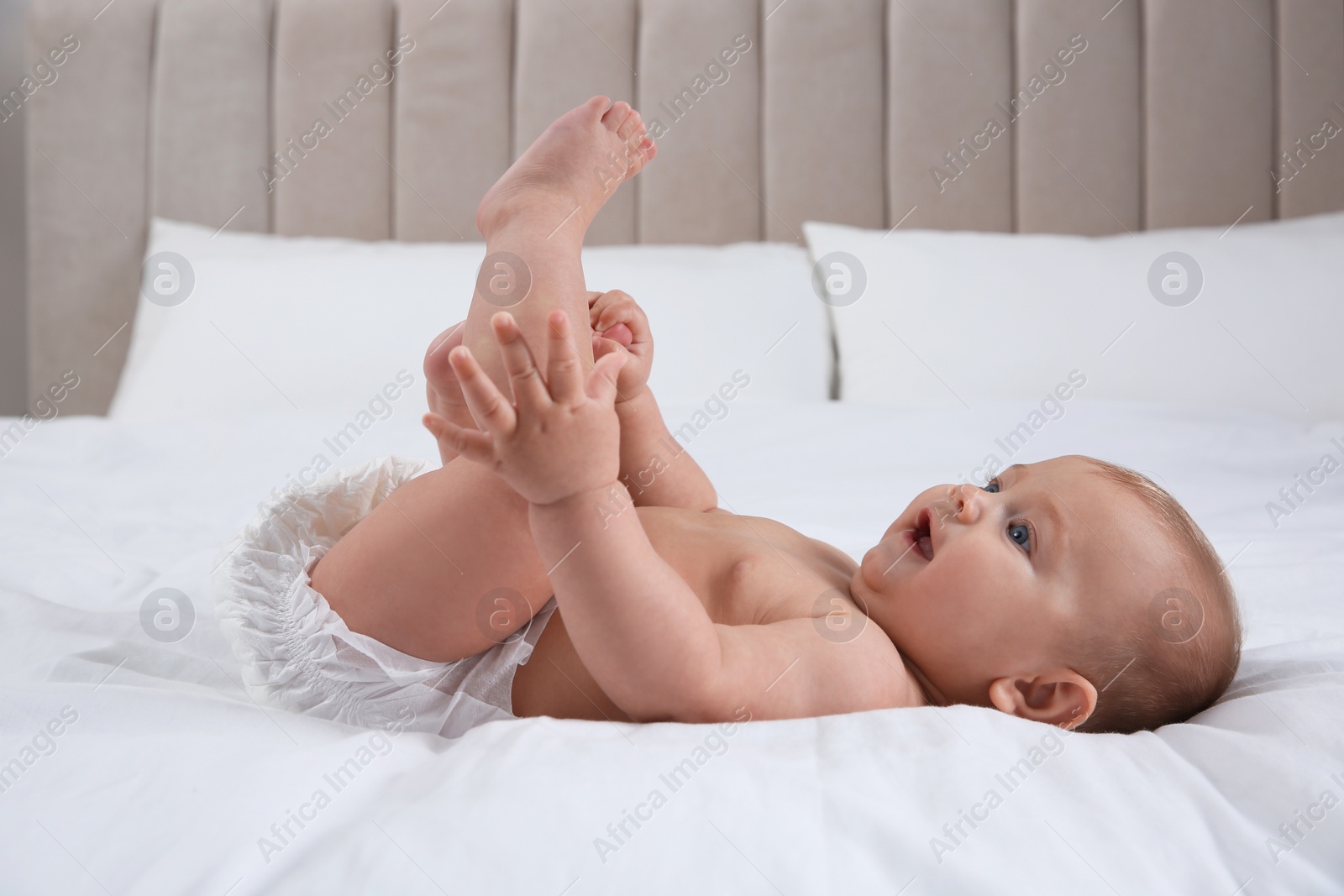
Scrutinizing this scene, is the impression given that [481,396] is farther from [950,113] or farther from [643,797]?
[950,113]

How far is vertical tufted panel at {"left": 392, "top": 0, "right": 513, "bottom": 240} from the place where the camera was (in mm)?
2137

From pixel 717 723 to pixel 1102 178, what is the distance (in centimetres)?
189

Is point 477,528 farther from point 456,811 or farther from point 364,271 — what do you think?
point 364,271

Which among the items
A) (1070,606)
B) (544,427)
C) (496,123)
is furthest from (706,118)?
(544,427)

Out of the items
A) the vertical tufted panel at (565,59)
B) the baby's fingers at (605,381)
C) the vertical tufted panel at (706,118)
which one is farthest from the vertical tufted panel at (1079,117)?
the baby's fingers at (605,381)

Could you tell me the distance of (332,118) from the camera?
2.15 m

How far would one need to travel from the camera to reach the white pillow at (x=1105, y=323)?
1595 millimetres

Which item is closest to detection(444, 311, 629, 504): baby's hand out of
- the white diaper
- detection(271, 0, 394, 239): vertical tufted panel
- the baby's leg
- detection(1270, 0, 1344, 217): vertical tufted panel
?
the baby's leg

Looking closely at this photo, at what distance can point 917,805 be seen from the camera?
19.0 inches

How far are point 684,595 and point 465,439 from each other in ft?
0.54

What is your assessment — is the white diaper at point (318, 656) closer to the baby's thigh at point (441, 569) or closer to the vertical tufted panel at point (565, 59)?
the baby's thigh at point (441, 569)

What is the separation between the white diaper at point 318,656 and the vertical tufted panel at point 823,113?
1584mm

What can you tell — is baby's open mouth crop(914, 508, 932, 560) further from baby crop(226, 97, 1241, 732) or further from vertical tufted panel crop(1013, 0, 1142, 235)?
vertical tufted panel crop(1013, 0, 1142, 235)

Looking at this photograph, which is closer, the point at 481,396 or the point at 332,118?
the point at 481,396
